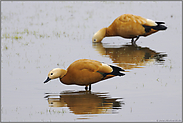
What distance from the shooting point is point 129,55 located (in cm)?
1312

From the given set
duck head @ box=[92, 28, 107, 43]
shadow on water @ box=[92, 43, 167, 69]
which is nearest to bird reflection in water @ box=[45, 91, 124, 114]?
shadow on water @ box=[92, 43, 167, 69]

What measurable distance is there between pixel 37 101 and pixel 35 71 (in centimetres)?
246

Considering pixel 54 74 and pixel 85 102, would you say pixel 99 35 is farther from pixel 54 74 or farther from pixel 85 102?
pixel 85 102

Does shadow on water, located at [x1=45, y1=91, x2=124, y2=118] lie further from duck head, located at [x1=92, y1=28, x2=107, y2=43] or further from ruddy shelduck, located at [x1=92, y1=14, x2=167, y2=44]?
duck head, located at [x1=92, y1=28, x2=107, y2=43]

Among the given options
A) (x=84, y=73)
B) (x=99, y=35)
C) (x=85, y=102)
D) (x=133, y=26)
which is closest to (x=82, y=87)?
(x=84, y=73)

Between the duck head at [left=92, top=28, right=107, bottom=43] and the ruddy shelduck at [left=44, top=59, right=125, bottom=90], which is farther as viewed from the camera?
the duck head at [left=92, top=28, right=107, bottom=43]

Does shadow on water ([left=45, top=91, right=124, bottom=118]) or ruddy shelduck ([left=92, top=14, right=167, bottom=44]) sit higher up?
ruddy shelduck ([left=92, top=14, right=167, bottom=44])

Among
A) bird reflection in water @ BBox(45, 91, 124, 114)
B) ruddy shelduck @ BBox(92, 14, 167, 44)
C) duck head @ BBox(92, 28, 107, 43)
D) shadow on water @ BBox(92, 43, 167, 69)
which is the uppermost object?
ruddy shelduck @ BBox(92, 14, 167, 44)

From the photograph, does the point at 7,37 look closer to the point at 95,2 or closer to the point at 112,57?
the point at 112,57

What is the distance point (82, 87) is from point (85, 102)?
3.86 ft

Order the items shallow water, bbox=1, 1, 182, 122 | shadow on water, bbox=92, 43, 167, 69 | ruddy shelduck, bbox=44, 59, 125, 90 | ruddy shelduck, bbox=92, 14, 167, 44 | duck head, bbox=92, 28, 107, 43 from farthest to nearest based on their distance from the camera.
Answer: duck head, bbox=92, 28, 107, 43, ruddy shelduck, bbox=92, 14, 167, 44, shadow on water, bbox=92, 43, 167, 69, ruddy shelduck, bbox=44, 59, 125, 90, shallow water, bbox=1, 1, 182, 122

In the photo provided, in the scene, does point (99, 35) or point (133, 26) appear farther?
point (99, 35)

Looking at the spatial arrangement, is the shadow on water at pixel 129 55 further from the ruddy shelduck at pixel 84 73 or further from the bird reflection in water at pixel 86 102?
the bird reflection in water at pixel 86 102

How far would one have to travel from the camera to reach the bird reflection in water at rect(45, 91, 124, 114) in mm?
7629
